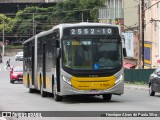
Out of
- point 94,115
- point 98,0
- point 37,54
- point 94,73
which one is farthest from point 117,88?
point 98,0

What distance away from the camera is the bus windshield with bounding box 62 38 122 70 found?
22234 millimetres

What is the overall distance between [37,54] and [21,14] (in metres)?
97.6

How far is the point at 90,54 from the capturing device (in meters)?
22.3

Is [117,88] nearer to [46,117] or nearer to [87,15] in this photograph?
[46,117]

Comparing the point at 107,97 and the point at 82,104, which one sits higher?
the point at 82,104

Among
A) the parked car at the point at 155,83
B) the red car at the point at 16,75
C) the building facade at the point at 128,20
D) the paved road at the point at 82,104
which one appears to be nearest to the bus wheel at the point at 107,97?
the paved road at the point at 82,104

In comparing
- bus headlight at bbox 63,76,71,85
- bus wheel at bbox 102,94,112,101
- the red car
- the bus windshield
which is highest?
the bus windshield

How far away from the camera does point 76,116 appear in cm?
1644

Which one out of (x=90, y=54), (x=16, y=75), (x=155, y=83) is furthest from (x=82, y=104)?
(x=16, y=75)

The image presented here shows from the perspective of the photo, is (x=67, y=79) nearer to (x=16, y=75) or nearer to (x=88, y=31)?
(x=88, y=31)

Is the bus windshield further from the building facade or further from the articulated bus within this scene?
the building facade

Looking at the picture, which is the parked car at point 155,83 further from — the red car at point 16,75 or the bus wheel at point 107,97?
the red car at point 16,75

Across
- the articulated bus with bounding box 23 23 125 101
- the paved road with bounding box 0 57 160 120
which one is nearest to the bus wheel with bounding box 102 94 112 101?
the paved road with bounding box 0 57 160 120

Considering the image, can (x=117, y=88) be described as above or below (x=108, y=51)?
below
